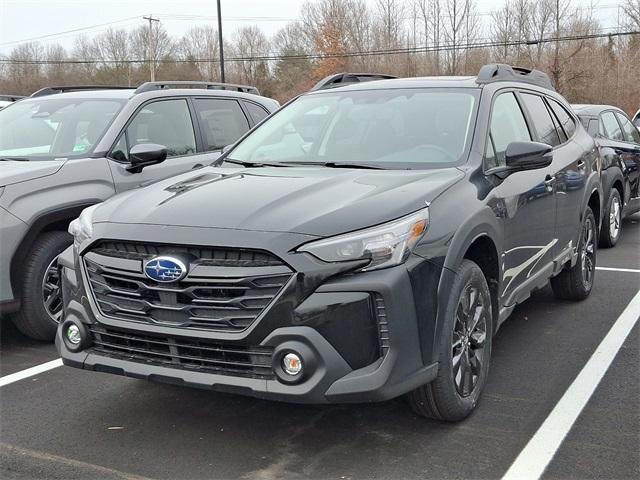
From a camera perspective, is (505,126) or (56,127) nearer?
(505,126)

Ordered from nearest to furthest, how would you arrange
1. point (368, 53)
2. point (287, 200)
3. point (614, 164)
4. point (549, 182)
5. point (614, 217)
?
point (287, 200), point (549, 182), point (614, 164), point (614, 217), point (368, 53)

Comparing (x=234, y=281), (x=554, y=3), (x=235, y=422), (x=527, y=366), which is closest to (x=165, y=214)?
(x=234, y=281)

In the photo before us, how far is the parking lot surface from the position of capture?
323cm

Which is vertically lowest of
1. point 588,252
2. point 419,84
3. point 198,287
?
point 588,252

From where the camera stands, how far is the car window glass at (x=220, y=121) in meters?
6.69

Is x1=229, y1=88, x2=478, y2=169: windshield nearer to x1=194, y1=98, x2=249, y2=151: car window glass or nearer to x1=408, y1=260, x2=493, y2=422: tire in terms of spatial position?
x1=408, y1=260, x2=493, y2=422: tire

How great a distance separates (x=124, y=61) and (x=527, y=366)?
66.2 m

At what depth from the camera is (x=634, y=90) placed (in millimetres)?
34375

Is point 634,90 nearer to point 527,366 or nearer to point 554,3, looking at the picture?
point 554,3

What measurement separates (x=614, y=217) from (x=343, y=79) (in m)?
4.82

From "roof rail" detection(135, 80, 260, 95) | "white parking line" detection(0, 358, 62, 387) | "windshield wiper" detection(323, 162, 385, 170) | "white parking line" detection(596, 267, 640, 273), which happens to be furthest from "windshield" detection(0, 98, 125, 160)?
"white parking line" detection(596, 267, 640, 273)

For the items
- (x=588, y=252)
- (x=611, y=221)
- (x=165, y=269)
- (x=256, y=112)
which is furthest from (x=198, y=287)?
(x=611, y=221)

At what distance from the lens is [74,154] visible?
5613mm

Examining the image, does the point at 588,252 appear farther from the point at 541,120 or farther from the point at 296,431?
the point at 296,431
